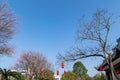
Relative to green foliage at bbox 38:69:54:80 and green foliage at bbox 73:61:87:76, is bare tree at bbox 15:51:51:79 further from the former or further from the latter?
green foliage at bbox 73:61:87:76

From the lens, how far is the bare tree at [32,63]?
3444cm

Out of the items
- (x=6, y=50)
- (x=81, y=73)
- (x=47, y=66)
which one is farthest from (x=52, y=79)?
(x=6, y=50)

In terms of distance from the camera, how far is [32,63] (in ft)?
114

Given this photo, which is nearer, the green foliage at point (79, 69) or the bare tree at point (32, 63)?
the bare tree at point (32, 63)

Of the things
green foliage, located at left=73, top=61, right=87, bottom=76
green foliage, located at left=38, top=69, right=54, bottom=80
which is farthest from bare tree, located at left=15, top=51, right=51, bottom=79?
green foliage, located at left=73, top=61, right=87, bottom=76

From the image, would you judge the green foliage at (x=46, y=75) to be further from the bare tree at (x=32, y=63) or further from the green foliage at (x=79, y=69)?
the green foliage at (x=79, y=69)

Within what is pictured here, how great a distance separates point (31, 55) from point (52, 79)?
23.8ft

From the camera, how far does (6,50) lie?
15852 millimetres

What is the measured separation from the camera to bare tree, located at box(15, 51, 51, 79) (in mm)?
34438

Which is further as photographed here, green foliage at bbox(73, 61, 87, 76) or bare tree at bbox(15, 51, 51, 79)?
green foliage at bbox(73, 61, 87, 76)

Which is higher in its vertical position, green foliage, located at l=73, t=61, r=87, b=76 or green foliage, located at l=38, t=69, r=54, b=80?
green foliage, located at l=73, t=61, r=87, b=76

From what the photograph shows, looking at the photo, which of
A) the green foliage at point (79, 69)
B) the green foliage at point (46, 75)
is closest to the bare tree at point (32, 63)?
the green foliage at point (46, 75)

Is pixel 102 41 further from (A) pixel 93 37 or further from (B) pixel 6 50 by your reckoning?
(B) pixel 6 50

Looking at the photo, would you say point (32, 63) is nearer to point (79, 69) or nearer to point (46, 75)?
point (46, 75)
